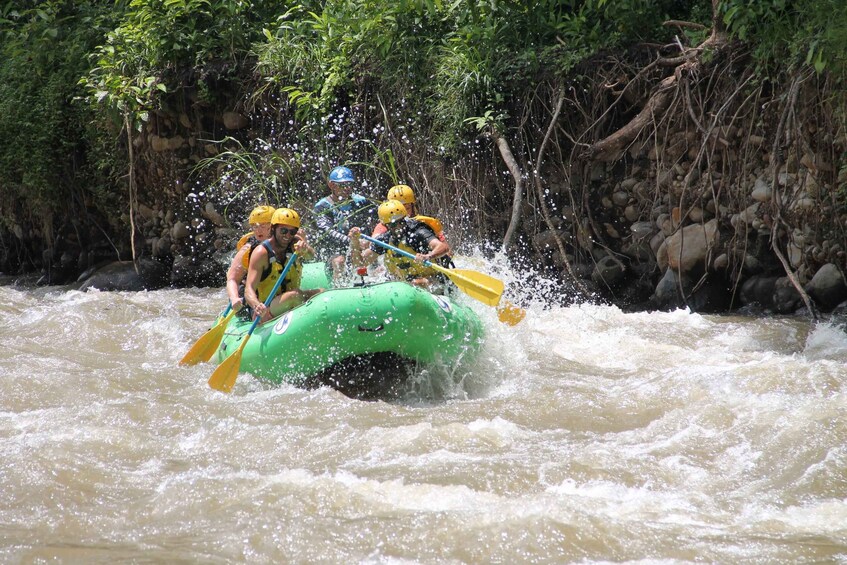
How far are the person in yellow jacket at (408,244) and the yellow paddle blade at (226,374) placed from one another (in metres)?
1.26

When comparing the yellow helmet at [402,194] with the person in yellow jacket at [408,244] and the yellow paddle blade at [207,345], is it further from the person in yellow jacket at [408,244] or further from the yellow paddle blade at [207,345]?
the yellow paddle blade at [207,345]

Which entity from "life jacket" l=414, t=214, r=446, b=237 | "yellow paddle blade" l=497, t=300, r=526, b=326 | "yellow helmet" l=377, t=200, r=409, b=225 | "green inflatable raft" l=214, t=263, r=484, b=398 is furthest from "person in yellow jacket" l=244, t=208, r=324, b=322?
"yellow paddle blade" l=497, t=300, r=526, b=326

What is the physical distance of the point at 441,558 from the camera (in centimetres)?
295

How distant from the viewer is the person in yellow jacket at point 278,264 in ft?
18.3

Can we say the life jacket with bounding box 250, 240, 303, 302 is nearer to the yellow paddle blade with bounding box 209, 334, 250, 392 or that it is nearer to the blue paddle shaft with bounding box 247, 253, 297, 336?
the blue paddle shaft with bounding box 247, 253, 297, 336

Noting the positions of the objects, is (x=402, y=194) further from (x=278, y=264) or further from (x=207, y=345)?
(x=207, y=345)

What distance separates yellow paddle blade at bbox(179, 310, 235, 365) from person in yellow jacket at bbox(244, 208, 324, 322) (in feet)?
0.79

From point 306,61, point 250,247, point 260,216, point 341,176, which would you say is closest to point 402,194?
point 260,216

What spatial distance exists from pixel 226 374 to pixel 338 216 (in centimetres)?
239

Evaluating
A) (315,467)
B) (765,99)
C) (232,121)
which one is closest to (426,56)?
(232,121)

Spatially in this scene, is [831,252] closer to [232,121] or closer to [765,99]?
[765,99]

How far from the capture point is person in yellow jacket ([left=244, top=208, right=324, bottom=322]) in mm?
5578

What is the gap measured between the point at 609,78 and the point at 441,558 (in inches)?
220

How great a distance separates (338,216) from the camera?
7.32 metres
